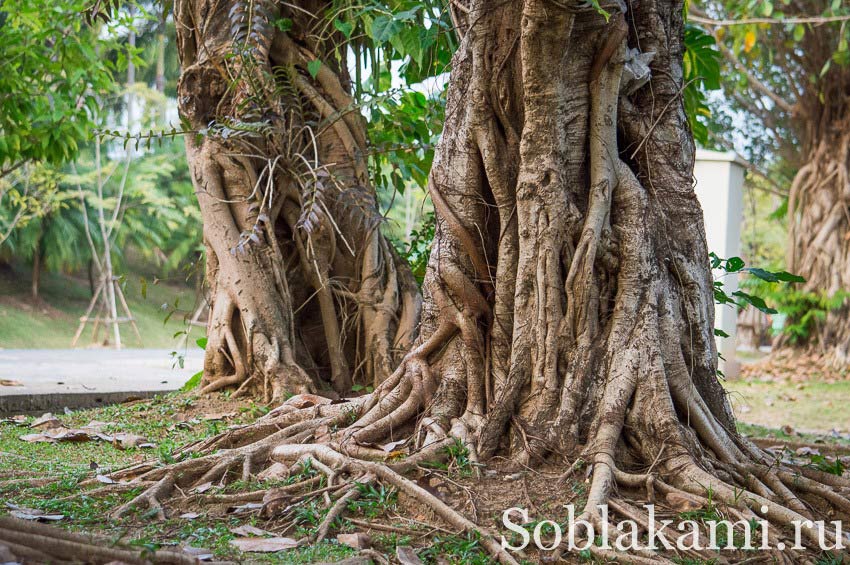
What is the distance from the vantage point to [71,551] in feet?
7.38

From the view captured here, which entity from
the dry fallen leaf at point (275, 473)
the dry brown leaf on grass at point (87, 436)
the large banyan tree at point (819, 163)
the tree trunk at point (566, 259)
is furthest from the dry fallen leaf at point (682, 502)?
the large banyan tree at point (819, 163)

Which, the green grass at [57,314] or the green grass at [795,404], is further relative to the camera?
the green grass at [57,314]

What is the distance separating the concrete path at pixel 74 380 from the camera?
6.06 metres

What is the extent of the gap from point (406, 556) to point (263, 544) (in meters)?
0.45

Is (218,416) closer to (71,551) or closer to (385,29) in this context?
(385,29)

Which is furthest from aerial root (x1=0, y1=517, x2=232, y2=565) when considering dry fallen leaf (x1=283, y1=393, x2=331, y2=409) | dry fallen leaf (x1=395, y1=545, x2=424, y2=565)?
dry fallen leaf (x1=283, y1=393, x2=331, y2=409)

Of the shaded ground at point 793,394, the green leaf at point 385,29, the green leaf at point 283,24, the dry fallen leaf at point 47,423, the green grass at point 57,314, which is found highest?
the green leaf at point 283,24

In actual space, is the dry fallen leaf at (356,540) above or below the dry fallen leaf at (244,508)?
above

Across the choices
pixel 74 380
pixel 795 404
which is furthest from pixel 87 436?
pixel 795 404

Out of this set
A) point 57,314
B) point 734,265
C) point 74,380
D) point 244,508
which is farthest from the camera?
point 57,314

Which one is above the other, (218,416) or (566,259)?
(566,259)

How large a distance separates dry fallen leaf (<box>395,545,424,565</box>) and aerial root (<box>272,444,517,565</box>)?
0.24 metres

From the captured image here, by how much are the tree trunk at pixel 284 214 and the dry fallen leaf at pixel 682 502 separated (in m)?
2.77

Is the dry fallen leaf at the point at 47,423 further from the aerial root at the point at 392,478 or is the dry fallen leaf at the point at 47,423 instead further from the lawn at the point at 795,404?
the lawn at the point at 795,404
